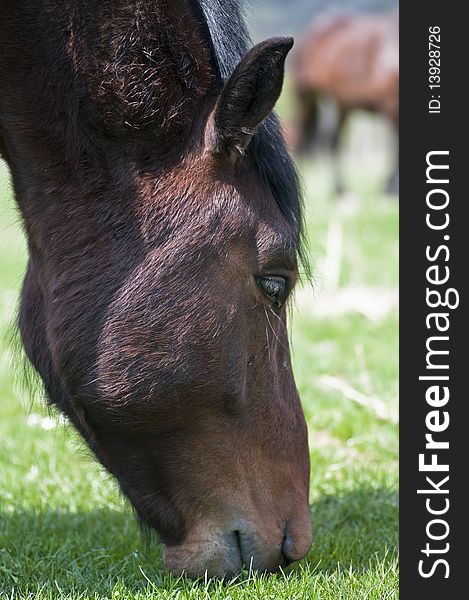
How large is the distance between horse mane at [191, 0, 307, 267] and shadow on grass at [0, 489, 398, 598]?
1.22m

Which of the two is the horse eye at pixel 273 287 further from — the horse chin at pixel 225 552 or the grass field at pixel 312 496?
the horse chin at pixel 225 552

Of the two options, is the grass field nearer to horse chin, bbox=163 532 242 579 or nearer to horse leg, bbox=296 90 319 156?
horse chin, bbox=163 532 242 579

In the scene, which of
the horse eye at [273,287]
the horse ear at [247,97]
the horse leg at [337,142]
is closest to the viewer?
the horse ear at [247,97]

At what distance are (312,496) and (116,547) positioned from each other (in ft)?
3.61

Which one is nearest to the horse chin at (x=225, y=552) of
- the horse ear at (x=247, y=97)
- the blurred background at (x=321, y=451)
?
the blurred background at (x=321, y=451)

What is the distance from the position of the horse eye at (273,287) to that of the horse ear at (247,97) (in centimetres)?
41

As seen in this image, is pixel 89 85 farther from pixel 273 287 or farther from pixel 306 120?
pixel 306 120

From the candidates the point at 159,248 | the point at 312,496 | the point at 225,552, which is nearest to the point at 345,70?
the point at 312,496

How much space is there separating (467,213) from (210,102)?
1057 millimetres

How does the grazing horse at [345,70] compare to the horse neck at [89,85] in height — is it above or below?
above

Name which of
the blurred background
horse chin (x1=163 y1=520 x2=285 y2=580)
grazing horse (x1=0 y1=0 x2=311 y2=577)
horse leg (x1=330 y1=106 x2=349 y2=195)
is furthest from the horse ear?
horse leg (x1=330 y1=106 x2=349 y2=195)

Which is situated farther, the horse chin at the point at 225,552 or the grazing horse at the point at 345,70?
the grazing horse at the point at 345,70

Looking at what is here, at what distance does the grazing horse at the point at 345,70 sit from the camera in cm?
2119

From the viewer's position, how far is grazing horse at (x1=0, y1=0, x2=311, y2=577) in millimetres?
2975
